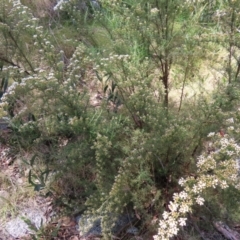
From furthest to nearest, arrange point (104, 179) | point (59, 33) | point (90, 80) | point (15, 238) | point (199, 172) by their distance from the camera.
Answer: point (59, 33), point (90, 80), point (15, 238), point (104, 179), point (199, 172)

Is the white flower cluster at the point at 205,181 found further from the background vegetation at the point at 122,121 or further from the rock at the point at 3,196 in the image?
the rock at the point at 3,196

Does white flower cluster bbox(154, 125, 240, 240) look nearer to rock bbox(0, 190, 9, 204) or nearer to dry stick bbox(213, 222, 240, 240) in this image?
dry stick bbox(213, 222, 240, 240)

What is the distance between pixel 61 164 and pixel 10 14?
44.5 inches

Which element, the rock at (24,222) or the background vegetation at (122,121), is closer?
the background vegetation at (122,121)

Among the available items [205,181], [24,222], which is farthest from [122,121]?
[24,222]

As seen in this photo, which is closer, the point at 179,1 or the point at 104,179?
the point at 104,179

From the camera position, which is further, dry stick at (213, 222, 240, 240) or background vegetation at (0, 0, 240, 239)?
dry stick at (213, 222, 240, 240)

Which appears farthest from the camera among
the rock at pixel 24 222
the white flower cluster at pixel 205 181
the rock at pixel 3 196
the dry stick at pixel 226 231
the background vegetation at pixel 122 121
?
the rock at pixel 3 196

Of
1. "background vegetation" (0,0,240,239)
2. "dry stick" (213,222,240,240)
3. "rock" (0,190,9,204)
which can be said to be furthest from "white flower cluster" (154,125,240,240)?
"rock" (0,190,9,204)

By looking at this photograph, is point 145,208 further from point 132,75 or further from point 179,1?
point 179,1

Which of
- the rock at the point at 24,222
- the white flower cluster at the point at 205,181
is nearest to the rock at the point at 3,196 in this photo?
the rock at the point at 24,222

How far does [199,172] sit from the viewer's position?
169cm

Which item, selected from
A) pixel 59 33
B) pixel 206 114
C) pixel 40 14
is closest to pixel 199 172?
pixel 206 114

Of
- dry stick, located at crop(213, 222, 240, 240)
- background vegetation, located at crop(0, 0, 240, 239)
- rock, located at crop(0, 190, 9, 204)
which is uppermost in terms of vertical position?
background vegetation, located at crop(0, 0, 240, 239)
